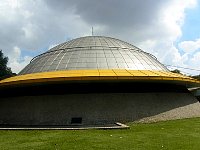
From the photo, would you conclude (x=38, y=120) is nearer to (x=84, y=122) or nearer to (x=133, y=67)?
(x=84, y=122)

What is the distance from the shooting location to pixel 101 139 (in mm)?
11281

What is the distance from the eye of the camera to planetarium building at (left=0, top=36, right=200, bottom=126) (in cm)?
1852

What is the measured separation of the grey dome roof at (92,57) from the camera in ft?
70.5

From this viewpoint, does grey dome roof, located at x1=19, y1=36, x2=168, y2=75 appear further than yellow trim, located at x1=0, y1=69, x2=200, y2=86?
Yes

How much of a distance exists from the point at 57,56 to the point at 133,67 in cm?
558

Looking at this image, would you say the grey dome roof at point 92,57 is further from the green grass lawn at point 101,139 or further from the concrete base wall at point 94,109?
the green grass lawn at point 101,139

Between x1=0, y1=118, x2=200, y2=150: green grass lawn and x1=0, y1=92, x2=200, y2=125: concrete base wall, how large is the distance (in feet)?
15.9

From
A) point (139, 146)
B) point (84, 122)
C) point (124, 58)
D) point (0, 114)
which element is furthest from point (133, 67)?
point (139, 146)

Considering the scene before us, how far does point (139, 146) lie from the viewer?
10094 mm

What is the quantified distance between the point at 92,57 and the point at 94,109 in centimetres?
479

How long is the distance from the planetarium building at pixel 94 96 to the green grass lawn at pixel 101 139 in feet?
16.1

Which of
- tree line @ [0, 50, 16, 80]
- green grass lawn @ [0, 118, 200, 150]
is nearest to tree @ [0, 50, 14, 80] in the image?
tree line @ [0, 50, 16, 80]

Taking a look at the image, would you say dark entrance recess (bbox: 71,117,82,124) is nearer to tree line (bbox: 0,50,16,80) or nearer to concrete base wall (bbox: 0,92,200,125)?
concrete base wall (bbox: 0,92,200,125)

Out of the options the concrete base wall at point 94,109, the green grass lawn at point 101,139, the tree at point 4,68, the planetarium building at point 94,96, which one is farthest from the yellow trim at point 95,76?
the tree at point 4,68
